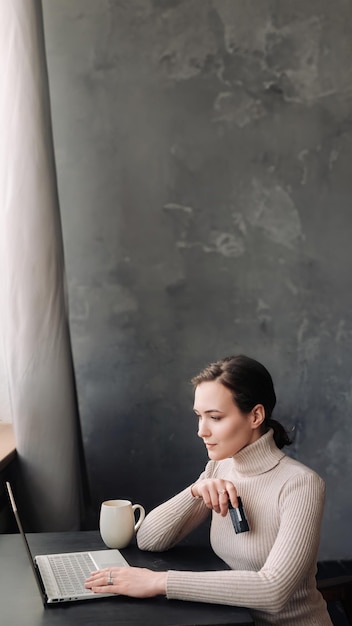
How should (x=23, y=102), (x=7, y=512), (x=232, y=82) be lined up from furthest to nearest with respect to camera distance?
1. (x=232, y=82)
2. (x=7, y=512)
3. (x=23, y=102)

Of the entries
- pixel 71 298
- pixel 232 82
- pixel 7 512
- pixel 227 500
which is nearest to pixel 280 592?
pixel 227 500

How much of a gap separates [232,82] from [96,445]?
122 cm

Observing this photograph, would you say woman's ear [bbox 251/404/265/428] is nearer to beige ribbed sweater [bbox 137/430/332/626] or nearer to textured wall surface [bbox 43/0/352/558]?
beige ribbed sweater [bbox 137/430/332/626]

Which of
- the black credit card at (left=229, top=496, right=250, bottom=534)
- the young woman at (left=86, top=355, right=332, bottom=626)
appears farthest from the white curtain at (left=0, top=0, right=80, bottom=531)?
the black credit card at (left=229, top=496, right=250, bottom=534)

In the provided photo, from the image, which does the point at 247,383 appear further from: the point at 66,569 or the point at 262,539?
the point at 66,569

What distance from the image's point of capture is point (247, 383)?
1.61 metres

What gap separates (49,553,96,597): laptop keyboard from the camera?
53.2 inches

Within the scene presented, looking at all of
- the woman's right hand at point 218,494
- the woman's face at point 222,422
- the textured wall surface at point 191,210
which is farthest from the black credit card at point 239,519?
the textured wall surface at point 191,210

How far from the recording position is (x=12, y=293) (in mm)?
2059

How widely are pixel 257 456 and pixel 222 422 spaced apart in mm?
107

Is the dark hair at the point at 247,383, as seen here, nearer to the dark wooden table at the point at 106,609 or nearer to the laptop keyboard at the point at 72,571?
Result: the dark wooden table at the point at 106,609

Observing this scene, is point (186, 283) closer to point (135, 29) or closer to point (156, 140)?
point (156, 140)

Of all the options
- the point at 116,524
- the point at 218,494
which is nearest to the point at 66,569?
the point at 116,524

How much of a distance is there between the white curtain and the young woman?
522 millimetres
